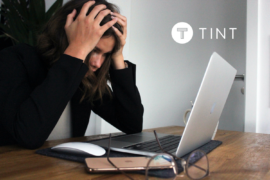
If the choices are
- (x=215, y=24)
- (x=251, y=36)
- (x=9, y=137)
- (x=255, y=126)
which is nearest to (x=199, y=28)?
(x=215, y=24)

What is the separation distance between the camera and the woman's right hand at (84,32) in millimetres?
782

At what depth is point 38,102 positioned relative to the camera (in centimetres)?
69

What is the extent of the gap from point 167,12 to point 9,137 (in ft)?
7.93

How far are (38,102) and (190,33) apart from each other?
2.35 m

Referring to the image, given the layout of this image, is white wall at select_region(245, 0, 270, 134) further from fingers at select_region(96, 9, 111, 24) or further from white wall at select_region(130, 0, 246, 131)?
fingers at select_region(96, 9, 111, 24)

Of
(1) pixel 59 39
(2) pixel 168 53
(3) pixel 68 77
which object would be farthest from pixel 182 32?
(3) pixel 68 77

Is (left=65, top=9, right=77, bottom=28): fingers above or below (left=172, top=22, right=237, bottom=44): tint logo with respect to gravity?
below

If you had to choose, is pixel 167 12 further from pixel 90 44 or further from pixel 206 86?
pixel 206 86

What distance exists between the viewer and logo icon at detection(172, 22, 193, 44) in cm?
276

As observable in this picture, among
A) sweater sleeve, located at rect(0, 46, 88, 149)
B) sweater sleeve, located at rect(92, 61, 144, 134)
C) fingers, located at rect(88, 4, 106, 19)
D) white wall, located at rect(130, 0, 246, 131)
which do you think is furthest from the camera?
white wall, located at rect(130, 0, 246, 131)

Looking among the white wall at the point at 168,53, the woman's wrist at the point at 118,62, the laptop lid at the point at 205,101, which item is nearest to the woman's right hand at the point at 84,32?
the woman's wrist at the point at 118,62

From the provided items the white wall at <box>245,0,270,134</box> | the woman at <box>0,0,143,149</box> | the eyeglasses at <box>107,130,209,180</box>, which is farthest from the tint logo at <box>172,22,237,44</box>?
the eyeglasses at <box>107,130,209,180</box>

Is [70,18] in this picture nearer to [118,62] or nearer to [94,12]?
[94,12]

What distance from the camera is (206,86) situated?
1.89ft
